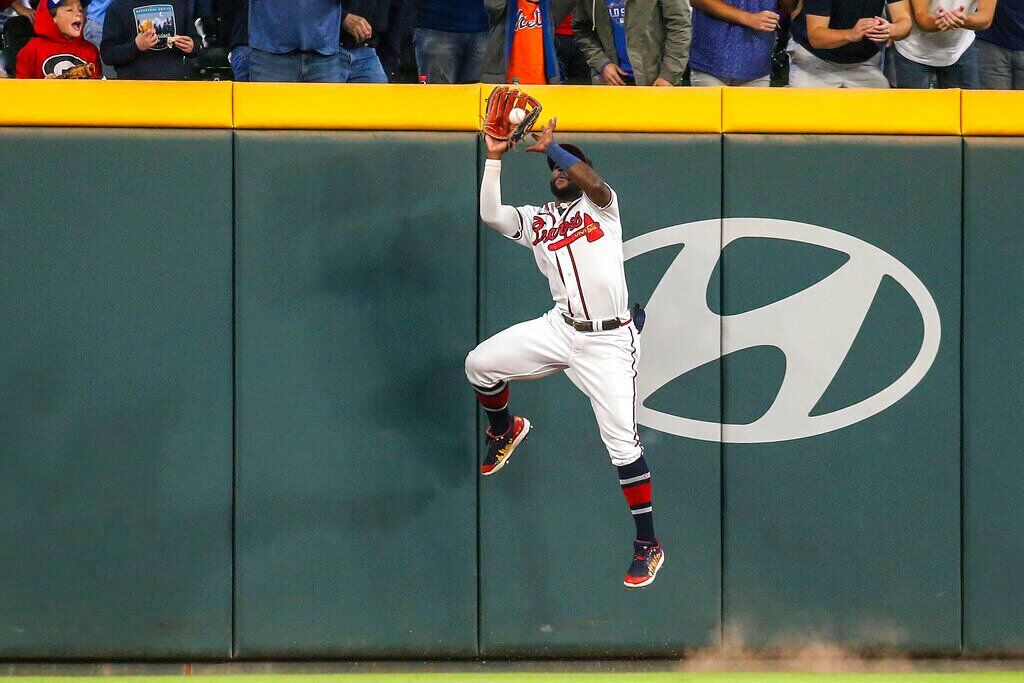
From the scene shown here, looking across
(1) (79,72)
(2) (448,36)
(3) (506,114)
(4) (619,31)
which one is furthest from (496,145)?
(1) (79,72)

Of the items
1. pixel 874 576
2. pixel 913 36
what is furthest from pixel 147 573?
pixel 913 36

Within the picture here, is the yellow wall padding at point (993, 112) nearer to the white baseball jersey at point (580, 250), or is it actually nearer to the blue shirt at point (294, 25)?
the white baseball jersey at point (580, 250)

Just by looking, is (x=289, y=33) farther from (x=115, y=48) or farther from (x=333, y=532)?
(x=333, y=532)

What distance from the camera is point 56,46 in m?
6.90

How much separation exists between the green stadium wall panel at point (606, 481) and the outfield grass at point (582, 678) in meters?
0.16

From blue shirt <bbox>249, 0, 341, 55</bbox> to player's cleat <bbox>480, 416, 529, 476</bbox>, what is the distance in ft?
7.37

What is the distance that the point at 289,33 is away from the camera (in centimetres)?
671

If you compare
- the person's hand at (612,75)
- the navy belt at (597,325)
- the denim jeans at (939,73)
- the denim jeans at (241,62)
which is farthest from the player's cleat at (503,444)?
the denim jeans at (939,73)

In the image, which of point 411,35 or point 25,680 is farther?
point 411,35

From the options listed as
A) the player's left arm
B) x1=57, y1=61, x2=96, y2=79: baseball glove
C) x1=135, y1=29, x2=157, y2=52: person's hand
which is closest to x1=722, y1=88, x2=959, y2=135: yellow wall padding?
the player's left arm

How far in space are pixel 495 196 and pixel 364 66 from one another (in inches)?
65.5

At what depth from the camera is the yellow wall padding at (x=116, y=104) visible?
651cm

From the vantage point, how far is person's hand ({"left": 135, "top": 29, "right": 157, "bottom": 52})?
657cm

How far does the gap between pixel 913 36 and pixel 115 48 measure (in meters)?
4.43
